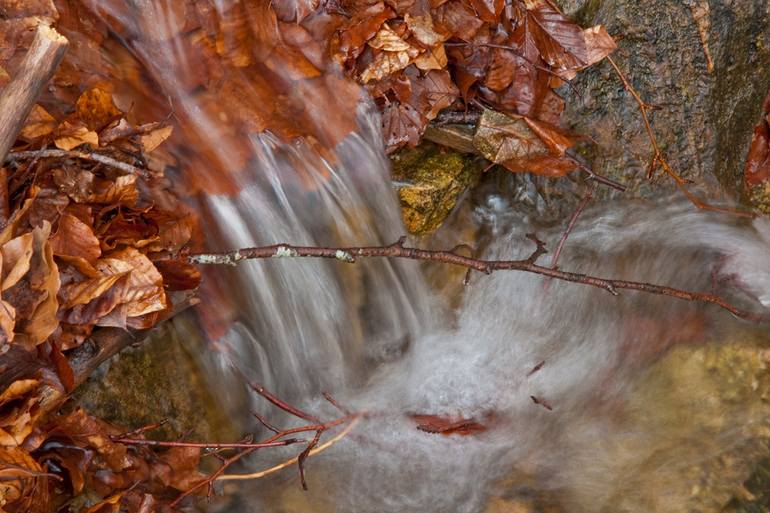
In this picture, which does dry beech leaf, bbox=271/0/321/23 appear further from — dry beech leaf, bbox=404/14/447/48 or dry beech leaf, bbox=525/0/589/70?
dry beech leaf, bbox=525/0/589/70

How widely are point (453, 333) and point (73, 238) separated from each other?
175 cm

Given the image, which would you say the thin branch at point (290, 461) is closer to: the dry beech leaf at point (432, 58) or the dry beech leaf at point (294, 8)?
A: the dry beech leaf at point (432, 58)

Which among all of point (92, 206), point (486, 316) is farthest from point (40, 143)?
point (486, 316)

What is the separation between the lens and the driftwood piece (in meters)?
1.79

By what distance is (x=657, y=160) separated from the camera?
2.81 m

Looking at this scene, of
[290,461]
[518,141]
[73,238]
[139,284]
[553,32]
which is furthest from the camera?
[290,461]

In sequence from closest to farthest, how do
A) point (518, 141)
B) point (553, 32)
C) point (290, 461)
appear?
1. point (553, 32)
2. point (518, 141)
3. point (290, 461)

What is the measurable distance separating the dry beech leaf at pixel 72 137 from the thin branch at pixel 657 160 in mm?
2017

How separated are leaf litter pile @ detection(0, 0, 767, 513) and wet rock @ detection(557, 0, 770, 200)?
107mm

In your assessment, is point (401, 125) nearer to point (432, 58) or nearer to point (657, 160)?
point (432, 58)

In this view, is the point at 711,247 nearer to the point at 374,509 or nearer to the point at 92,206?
the point at 374,509

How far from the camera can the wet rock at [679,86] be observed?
261 centimetres

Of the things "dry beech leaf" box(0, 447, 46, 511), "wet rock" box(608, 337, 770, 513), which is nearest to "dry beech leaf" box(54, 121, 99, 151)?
"dry beech leaf" box(0, 447, 46, 511)

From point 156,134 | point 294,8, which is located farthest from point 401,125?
point 156,134
